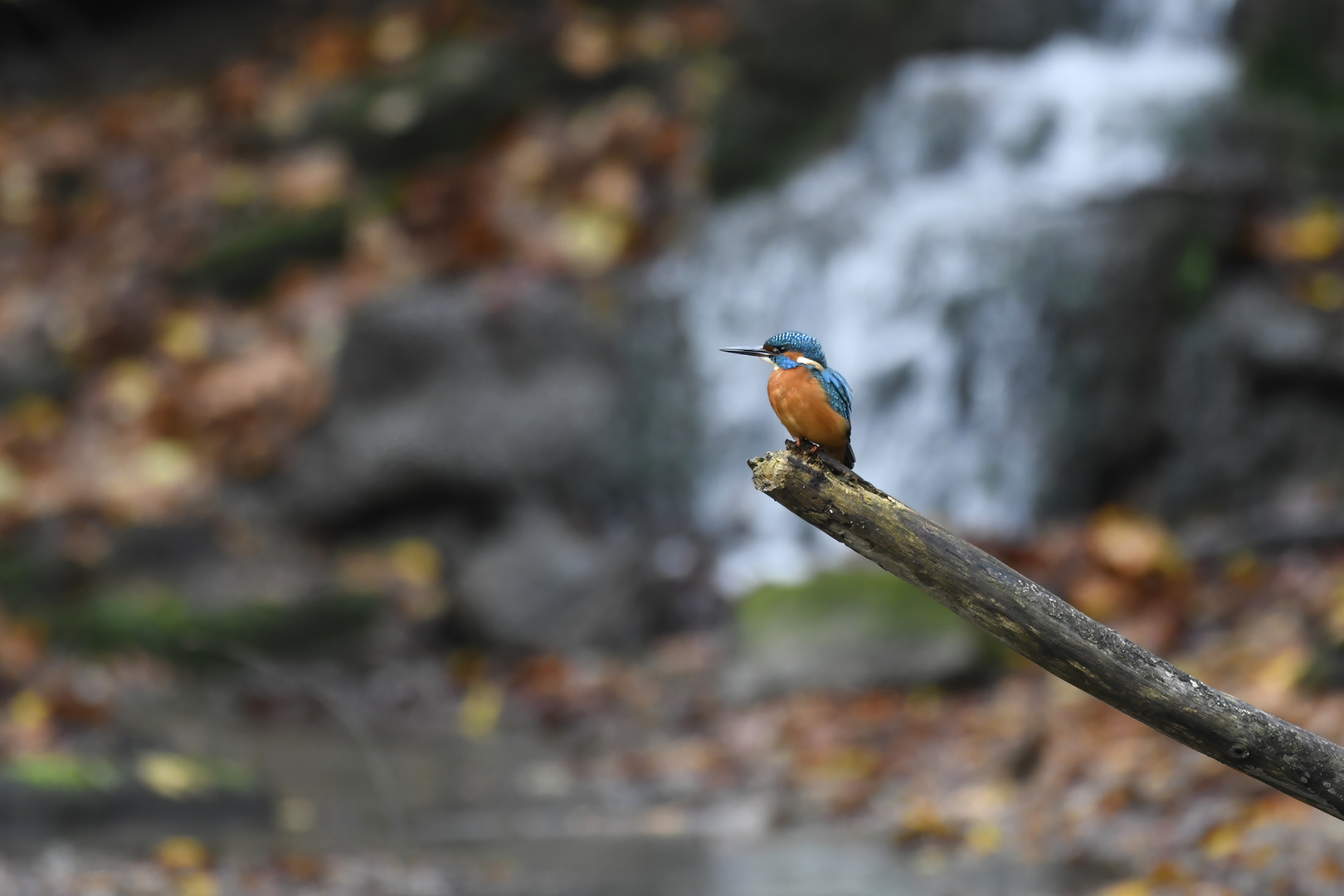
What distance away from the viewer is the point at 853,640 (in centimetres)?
697

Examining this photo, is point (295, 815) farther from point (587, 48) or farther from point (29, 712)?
point (587, 48)

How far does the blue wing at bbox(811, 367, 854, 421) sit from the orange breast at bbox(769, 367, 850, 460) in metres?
0.02

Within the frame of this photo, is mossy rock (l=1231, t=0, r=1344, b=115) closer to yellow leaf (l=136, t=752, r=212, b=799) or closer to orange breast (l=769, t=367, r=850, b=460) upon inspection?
yellow leaf (l=136, t=752, r=212, b=799)

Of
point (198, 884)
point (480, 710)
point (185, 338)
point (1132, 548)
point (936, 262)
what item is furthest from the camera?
point (185, 338)

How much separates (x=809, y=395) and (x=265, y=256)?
10366 millimetres

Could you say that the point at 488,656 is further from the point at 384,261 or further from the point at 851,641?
the point at 384,261

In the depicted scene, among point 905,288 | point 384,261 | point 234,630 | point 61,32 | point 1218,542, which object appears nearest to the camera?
point 1218,542

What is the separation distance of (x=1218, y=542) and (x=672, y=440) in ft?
13.0

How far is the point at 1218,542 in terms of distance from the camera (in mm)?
7457

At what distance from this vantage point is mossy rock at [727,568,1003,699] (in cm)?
679

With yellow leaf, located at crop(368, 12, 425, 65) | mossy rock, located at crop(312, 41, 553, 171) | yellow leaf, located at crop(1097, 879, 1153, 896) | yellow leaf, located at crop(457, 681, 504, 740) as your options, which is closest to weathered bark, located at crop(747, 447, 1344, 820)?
yellow leaf, located at crop(1097, 879, 1153, 896)

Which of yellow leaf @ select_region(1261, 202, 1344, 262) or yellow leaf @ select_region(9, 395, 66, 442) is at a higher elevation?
yellow leaf @ select_region(1261, 202, 1344, 262)

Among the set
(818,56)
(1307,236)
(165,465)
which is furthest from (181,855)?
(818,56)

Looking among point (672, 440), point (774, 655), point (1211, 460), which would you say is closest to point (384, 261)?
point (672, 440)
